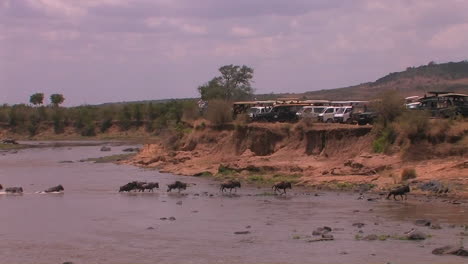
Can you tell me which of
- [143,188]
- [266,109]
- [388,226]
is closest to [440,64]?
[266,109]

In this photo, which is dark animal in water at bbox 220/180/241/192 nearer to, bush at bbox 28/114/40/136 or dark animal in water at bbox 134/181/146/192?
dark animal in water at bbox 134/181/146/192

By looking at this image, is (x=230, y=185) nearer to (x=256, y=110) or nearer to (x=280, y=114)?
(x=280, y=114)

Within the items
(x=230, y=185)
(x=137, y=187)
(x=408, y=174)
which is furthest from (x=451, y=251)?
(x=137, y=187)

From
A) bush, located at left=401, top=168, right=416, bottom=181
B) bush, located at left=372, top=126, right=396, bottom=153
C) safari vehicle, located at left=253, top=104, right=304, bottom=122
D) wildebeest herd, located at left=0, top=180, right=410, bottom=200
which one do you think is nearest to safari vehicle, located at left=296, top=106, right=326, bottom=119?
safari vehicle, located at left=253, top=104, right=304, bottom=122

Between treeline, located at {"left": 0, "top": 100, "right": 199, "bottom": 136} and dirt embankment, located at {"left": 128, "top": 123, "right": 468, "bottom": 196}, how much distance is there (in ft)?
186

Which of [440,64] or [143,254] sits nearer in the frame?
[143,254]

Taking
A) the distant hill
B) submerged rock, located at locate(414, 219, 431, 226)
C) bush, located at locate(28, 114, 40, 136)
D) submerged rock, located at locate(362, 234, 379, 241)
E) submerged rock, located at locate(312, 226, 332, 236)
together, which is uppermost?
the distant hill

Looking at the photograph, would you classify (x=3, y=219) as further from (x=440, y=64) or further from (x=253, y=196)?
(x=440, y=64)

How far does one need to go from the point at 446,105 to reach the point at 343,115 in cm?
836

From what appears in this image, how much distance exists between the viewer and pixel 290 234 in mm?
25625

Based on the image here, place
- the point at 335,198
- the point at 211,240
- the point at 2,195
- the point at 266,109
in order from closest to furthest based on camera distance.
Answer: the point at 211,240 < the point at 335,198 < the point at 2,195 < the point at 266,109

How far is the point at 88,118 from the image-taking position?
129125mm

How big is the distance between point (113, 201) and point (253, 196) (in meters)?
6.95

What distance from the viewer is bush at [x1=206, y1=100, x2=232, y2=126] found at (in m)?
60.4
